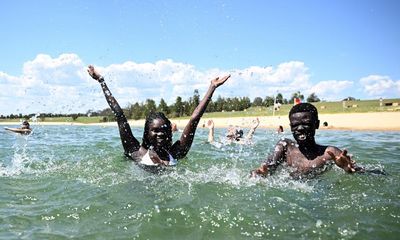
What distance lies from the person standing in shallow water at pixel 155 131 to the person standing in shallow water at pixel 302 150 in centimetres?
147

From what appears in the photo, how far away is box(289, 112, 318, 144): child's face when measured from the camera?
6.47 metres

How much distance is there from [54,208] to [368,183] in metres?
5.37

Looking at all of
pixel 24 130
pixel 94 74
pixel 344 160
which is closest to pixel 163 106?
pixel 24 130

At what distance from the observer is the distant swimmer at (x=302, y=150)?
6.51 m

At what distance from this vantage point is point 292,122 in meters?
6.57

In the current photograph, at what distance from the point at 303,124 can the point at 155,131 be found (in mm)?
2529

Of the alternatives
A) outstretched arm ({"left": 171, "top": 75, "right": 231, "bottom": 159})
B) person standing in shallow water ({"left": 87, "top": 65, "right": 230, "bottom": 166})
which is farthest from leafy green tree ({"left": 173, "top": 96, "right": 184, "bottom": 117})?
person standing in shallow water ({"left": 87, "top": 65, "right": 230, "bottom": 166})

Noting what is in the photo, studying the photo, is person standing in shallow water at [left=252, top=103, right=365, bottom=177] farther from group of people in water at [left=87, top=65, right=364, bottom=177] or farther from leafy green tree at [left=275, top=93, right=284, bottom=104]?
leafy green tree at [left=275, top=93, right=284, bottom=104]

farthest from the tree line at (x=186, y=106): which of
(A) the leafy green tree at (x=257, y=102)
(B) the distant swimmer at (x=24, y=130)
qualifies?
(B) the distant swimmer at (x=24, y=130)

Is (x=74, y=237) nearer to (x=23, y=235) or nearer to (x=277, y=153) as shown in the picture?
(x=23, y=235)

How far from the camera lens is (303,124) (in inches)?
257

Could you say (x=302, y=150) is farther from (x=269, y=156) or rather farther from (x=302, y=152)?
(x=269, y=156)

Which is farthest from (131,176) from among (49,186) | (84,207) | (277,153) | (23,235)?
(23,235)

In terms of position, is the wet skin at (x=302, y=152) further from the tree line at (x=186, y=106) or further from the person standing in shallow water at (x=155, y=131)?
the tree line at (x=186, y=106)
